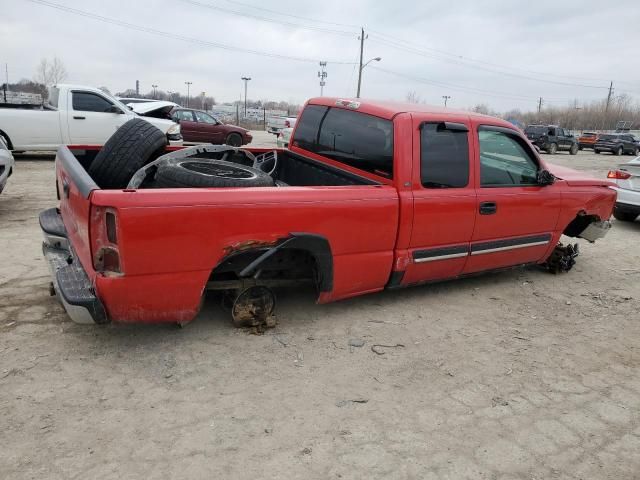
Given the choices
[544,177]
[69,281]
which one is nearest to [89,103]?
[69,281]

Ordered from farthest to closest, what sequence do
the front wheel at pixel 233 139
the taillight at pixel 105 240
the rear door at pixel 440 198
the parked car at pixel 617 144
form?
the parked car at pixel 617 144 → the front wheel at pixel 233 139 → the rear door at pixel 440 198 → the taillight at pixel 105 240

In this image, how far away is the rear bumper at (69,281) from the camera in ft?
9.45

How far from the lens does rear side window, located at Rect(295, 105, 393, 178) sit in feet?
13.1

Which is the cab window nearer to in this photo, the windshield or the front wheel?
the front wheel

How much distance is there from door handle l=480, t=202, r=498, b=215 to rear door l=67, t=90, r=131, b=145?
9.67 m

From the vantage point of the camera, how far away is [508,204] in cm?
448

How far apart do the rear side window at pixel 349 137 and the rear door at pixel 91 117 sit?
8.10 meters

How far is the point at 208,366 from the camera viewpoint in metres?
3.14

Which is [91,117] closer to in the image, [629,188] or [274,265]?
[274,265]

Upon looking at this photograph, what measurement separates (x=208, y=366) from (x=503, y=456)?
1.81 meters

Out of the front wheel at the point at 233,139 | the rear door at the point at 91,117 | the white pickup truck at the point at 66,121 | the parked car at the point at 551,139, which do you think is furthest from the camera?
the parked car at the point at 551,139

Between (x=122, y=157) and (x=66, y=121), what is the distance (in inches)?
343

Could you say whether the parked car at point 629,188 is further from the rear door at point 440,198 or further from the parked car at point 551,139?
the parked car at point 551,139

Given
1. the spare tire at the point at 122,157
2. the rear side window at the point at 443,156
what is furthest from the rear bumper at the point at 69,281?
the rear side window at the point at 443,156
